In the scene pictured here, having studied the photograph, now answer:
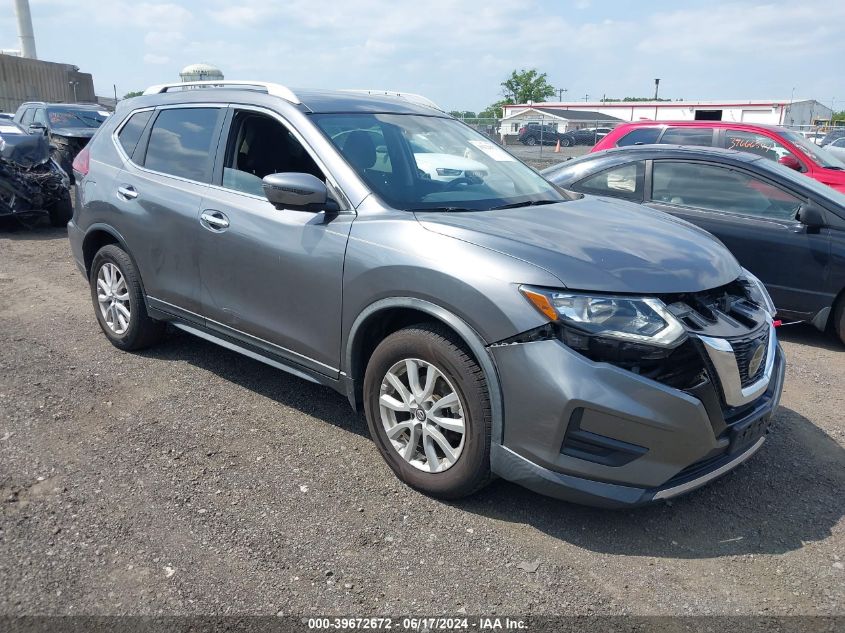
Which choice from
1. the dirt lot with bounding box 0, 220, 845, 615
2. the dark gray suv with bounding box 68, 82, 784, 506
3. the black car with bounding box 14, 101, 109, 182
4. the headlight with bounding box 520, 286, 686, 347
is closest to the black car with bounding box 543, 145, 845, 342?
the dirt lot with bounding box 0, 220, 845, 615

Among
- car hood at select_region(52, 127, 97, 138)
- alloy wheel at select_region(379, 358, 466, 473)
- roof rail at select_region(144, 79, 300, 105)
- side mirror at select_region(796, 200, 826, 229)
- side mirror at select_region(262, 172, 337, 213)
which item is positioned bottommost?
alloy wheel at select_region(379, 358, 466, 473)

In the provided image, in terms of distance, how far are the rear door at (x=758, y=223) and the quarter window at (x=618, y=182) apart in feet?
0.56

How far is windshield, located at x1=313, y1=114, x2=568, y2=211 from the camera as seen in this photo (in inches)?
145

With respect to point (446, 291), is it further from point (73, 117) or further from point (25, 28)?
point (25, 28)

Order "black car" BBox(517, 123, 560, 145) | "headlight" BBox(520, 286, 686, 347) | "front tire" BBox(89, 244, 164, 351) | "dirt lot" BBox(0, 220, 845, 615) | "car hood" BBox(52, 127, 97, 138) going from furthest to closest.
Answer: "black car" BBox(517, 123, 560, 145) → "car hood" BBox(52, 127, 97, 138) → "front tire" BBox(89, 244, 164, 351) → "headlight" BBox(520, 286, 686, 347) → "dirt lot" BBox(0, 220, 845, 615)

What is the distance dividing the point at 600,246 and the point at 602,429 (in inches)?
33.8

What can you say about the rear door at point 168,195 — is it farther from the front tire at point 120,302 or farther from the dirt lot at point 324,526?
the dirt lot at point 324,526

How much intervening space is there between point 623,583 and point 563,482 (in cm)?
44

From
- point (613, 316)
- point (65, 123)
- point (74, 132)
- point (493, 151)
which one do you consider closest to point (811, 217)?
point (493, 151)

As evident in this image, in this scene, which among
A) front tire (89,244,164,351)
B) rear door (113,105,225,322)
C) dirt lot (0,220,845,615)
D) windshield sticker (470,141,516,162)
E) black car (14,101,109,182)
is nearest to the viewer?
dirt lot (0,220,845,615)

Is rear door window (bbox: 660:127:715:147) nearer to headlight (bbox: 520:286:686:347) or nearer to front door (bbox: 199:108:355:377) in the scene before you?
front door (bbox: 199:108:355:377)

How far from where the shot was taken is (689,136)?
9.94 meters

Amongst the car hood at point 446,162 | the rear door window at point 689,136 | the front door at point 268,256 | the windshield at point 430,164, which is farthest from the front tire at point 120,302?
the rear door window at point 689,136

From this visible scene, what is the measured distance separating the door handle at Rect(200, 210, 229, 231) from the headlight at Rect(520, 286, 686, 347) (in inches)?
78.4
